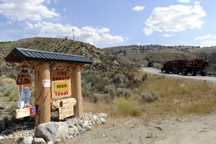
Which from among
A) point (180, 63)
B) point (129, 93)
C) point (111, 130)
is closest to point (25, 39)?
point (180, 63)

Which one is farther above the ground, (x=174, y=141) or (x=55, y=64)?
(x=55, y=64)

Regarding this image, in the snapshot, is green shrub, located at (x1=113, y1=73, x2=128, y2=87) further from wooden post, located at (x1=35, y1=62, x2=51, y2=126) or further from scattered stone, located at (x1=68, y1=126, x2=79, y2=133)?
wooden post, located at (x1=35, y1=62, x2=51, y2=126)

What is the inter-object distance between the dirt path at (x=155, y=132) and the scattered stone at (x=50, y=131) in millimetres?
422

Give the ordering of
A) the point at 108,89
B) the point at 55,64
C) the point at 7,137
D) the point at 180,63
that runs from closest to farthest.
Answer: the point at 7,137 → the point at 55,64 → the point at 108,89 → the point at 180,63

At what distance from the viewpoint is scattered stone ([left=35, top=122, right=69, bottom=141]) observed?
15.5ft

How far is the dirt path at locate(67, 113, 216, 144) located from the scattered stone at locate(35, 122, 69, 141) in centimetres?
42

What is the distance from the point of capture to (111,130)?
18.2 ft

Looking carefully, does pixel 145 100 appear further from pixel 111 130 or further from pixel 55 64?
pixel 55 64

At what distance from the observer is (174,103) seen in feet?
29.7

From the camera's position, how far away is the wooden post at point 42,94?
5.45 metres

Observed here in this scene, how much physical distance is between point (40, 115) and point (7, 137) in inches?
44.3

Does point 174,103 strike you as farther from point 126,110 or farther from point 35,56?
point 35,56

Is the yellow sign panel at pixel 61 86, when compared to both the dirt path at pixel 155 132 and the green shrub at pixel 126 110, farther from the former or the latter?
the green shrub at pixel 126 110

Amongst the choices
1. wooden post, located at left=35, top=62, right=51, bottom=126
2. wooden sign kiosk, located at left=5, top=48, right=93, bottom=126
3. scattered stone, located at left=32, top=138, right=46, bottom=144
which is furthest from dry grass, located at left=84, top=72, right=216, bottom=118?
scattered stone, located at left=32, top=138, right=46, bottom=144
